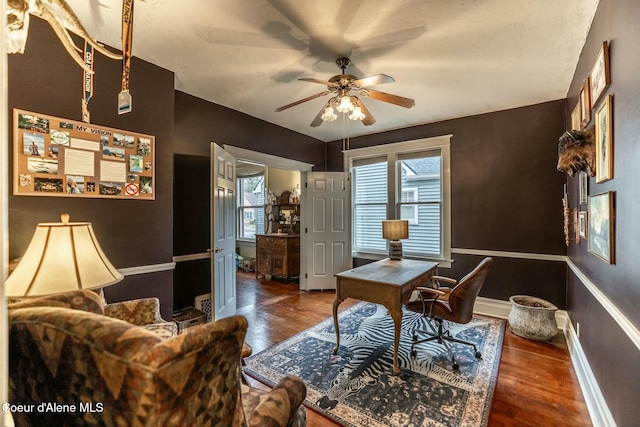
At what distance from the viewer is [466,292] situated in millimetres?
2396

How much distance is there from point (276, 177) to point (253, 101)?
322cm

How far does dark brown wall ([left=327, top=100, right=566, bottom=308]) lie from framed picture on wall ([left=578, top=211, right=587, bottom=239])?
112 centimetres

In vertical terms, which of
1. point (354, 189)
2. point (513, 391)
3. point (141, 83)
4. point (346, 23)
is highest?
point (346, 23)

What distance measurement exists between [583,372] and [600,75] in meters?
2.09

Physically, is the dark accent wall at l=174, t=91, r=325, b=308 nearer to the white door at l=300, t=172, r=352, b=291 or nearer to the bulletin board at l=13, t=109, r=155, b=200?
the bulletin board at l=13, t=109, r=155, b=200

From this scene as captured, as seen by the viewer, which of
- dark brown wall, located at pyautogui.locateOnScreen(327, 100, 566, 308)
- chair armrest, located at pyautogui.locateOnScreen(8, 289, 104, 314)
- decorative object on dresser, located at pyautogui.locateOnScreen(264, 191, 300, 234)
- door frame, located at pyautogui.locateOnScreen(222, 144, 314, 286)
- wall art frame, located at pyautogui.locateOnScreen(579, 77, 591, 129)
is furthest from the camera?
decorative object on dresser, located at pyautogui.locateOnScreen(264, 191, 300, 234)

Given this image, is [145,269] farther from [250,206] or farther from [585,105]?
[250,206]

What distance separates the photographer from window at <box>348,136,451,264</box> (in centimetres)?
421

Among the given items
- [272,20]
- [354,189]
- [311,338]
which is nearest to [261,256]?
[354,189]

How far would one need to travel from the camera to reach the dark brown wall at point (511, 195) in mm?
3402

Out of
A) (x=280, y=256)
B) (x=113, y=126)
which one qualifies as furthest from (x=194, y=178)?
(x=280, y=256)

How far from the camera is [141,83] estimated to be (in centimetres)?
248

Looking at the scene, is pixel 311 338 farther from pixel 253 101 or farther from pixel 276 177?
pixel 276 177

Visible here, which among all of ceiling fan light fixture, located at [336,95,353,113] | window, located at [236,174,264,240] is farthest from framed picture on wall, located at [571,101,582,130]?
window, located at [236,174,264,240]
